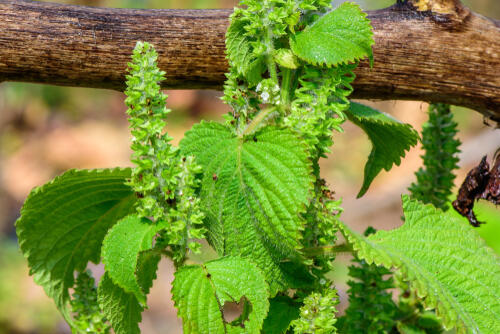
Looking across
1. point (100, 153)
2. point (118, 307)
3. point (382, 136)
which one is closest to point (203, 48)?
point (382, 136)

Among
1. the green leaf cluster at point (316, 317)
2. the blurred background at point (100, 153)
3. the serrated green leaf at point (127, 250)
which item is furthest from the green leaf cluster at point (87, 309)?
the blurred background at point (100, 153)

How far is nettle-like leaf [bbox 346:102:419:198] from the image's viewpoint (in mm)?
953

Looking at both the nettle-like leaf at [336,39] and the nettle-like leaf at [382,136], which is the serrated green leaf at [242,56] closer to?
the nettle-like leaf at [336,39]

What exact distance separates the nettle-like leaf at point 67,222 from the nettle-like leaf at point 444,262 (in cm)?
37

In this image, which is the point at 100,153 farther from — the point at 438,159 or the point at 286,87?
the point at 286,87

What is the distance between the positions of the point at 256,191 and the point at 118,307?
26 cm

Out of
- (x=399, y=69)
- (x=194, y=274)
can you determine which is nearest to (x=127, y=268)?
(x=194, y=274)

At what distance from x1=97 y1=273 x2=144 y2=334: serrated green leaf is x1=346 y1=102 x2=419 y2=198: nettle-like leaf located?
43 cm

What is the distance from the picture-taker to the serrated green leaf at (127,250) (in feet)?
2.51

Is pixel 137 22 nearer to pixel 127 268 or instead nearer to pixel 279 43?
pixel 279 43

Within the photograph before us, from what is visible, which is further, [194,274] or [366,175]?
[366,175]

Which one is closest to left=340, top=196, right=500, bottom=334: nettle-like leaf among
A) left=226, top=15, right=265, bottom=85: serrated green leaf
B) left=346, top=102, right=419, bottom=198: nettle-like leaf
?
left=346, top=102, right=419, bottom=198: nettle-like leaf

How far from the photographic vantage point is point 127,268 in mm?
777

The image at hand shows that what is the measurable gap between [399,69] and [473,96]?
0.15 meters
